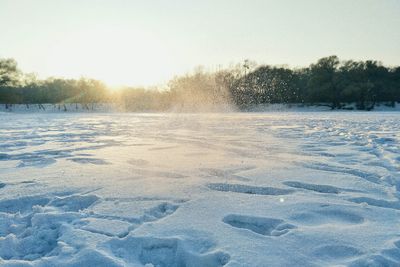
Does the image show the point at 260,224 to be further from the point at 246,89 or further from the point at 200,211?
the point at 246,89

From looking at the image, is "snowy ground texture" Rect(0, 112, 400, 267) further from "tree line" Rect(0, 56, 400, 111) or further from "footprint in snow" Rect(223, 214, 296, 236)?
"tree line" Rect(0, 56, 400, 111)

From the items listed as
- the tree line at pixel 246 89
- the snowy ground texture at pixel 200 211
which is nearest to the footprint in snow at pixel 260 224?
the snowy ground texture at pixel 200 211

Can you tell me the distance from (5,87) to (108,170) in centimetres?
5035

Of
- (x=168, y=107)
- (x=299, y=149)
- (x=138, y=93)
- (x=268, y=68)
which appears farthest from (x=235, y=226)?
(x=138, y=93)

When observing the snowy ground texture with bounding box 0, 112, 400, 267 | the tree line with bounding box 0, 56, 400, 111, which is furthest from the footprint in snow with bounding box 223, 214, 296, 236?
the tree line with bounding box 0, 56, 400, 111

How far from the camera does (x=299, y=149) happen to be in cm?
570

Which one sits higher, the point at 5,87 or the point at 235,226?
the point at 5,87

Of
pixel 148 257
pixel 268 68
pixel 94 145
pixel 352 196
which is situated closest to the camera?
pixel 148 257

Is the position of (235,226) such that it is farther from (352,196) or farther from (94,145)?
(94,145)

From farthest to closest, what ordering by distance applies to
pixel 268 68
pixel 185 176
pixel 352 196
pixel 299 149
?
pixel 268 68 < pixel 299 149 < pixel 185 176 < pixel 352 196

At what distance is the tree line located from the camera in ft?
144

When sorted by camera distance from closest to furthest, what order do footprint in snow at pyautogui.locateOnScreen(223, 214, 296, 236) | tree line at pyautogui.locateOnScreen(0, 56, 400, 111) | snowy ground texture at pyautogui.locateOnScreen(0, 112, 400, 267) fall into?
snowy ground texture at pyautogui.locateOnScreen(0, 112, 400, 267), footprint in snow at pyautogui.locateOnScreen(223, 214, 296, 236), tree line at pyautogui.locateOnScreen(0, 56, 400, 111)

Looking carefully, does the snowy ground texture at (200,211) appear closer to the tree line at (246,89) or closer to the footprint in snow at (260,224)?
the footprint in snow at (260,224)

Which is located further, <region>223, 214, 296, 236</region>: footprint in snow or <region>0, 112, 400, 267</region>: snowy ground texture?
<region>223, 214, 296, 236</region>: footprint in snow
